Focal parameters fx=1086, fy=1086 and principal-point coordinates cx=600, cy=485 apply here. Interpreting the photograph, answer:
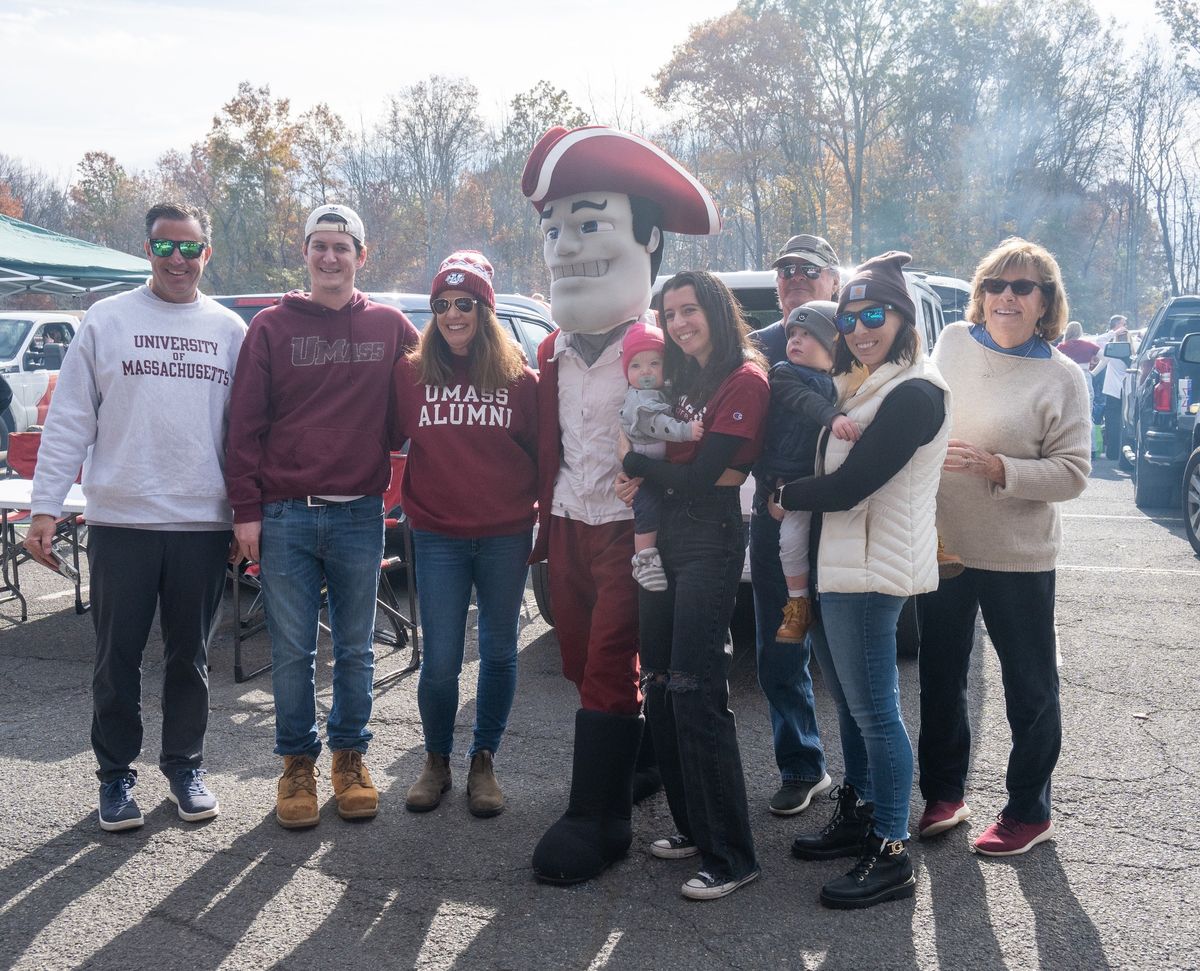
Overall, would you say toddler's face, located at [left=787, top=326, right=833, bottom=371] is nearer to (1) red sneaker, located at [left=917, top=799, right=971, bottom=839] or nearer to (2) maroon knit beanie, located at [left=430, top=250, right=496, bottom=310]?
(2) maroon knit beanie, located at [left=430, top=250, right=496, bottom=310]

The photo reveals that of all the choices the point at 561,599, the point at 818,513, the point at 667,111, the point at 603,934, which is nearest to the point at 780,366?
the point at 818,513

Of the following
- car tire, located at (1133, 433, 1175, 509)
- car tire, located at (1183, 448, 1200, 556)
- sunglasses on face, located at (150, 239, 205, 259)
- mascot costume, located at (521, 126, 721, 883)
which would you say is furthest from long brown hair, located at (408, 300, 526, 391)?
car tire, located at (1133, 433, 1175, 509)

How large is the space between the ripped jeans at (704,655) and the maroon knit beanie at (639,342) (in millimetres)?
453

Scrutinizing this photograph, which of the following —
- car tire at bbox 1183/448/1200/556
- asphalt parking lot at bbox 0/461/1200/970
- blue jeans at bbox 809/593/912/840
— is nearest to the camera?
asphalt parking lot at bbox 0/461/1200/970

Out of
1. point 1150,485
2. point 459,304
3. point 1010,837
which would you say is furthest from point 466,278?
point 1150,485

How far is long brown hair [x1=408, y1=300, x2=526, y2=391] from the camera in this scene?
3701 mm

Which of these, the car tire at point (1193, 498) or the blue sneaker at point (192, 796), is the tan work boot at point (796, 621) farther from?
the car tire at point (1193, 498)

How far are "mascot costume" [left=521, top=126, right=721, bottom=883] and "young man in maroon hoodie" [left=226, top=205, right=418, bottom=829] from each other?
24.9 inches

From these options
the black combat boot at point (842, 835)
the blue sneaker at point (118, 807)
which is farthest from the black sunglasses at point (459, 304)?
the black combat boot at point (842, 835)

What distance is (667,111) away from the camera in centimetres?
3161

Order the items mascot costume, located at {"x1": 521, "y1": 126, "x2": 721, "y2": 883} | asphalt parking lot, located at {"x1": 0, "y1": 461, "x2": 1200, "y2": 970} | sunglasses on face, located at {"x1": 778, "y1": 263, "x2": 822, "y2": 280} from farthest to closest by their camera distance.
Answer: sunglasses on face, located at {"x1": 778, "y1": 263, "x2": 822, "y2": 280}, mascot costume, located at {"x1": 521, "y1": 126, "x2": 721, "y2": 883}, asphalt parking lot, located at {"x1": 0, "y1": 461, "x2": 1200, "y2": 970}

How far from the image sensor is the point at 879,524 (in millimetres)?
3150

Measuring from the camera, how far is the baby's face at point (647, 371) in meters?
3.33

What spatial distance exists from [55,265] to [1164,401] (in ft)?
47.2
